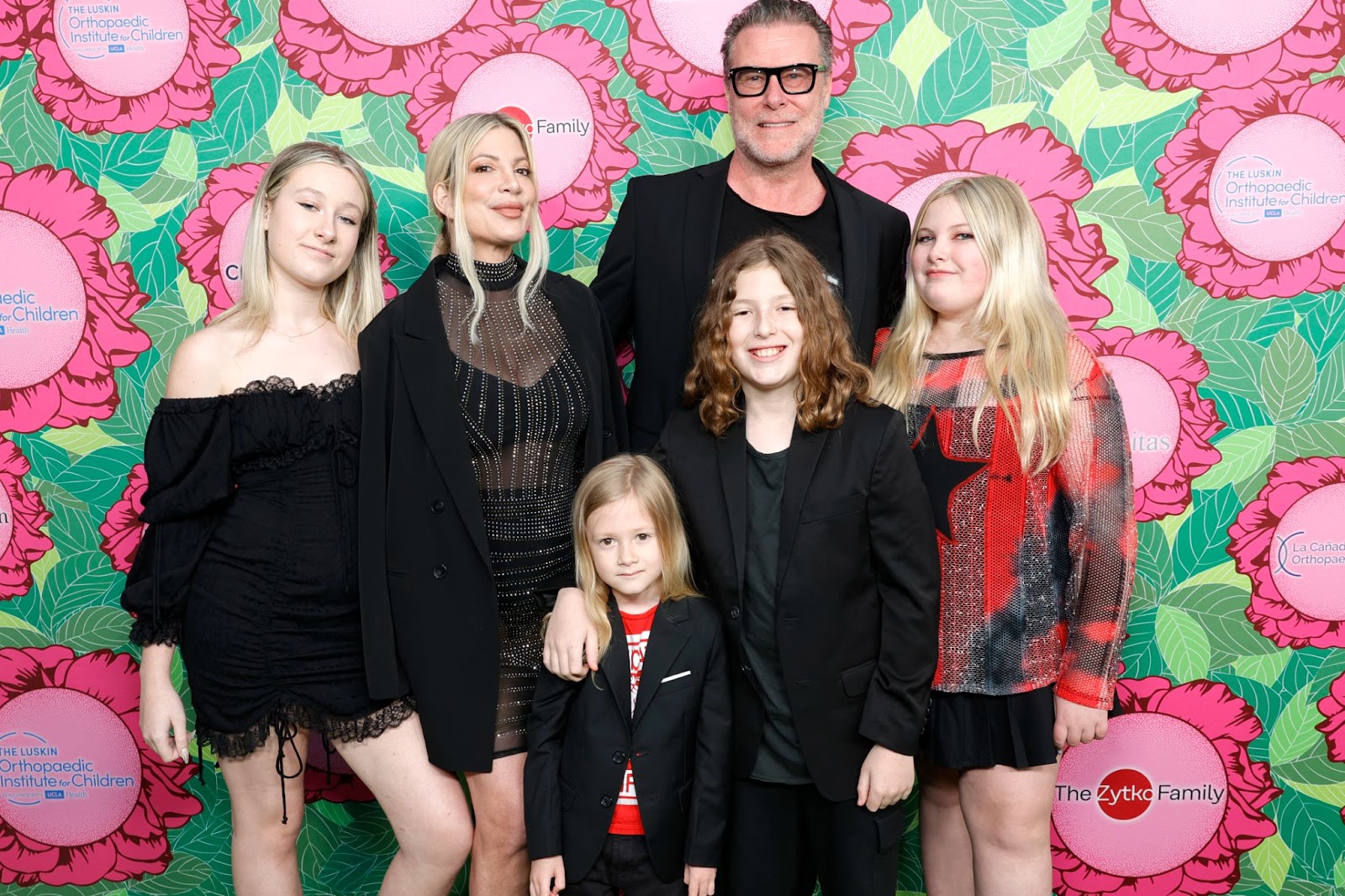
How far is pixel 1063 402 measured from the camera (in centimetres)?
190

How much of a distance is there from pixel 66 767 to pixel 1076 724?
8.50ft

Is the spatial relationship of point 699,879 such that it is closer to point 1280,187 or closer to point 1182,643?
point 1182,643

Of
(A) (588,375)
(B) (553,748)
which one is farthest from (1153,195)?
(B) (553,748)

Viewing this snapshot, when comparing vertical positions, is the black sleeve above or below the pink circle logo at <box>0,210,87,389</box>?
below

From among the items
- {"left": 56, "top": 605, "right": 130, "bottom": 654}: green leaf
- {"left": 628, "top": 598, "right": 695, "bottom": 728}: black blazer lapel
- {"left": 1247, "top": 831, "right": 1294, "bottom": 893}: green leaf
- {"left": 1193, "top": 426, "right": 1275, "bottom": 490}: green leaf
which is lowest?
{"left": 1247, "top": 831, "right": 1294, "bottom": 893}: green leaf

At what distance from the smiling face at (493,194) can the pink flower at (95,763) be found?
162 cm

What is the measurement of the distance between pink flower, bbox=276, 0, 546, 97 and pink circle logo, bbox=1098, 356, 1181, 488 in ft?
5.80

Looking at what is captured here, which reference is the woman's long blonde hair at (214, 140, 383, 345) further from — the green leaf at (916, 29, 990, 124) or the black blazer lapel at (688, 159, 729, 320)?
the green leaf at (916, 29, 990, 124)

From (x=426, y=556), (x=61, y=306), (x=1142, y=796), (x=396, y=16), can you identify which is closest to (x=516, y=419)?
(x=426, y=556)

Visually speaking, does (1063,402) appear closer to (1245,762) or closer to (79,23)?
(1245,762)

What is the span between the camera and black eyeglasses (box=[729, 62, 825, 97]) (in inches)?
89.6

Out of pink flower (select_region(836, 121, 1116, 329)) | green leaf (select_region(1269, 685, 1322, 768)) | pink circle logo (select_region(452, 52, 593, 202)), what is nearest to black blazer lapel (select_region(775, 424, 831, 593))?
pink flower (select_region(836, 121, 1116, 329))

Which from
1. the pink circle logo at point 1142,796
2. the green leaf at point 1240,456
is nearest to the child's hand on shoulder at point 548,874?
the pink circle logo at point 1142,796

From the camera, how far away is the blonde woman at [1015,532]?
6.27 feet
